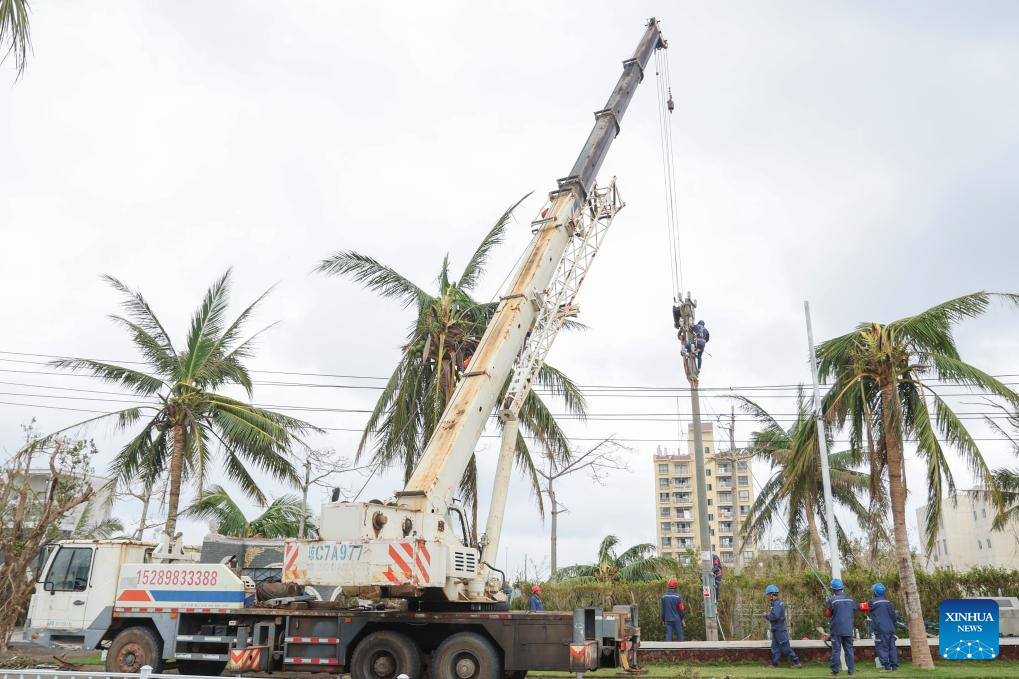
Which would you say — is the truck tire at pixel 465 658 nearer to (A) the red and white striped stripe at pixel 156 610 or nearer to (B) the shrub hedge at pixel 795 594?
(A) the red and white striped stripe at pixel 156 610

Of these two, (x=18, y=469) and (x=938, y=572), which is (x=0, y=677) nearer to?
(x=18, y=469)

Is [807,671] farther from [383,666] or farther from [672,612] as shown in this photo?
[383,666]

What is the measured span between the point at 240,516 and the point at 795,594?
1836 centimetres

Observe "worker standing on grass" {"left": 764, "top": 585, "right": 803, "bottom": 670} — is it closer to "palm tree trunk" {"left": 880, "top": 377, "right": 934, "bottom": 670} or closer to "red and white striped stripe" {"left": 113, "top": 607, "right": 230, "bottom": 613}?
"palm tree trunk" {"left": 880, "top": 377, "right": 934, "bottom": 670}

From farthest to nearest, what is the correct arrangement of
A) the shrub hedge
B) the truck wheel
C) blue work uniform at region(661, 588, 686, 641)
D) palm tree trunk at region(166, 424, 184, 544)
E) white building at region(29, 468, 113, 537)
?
white building at region(29, 468, 113, 537)
the shrub hedge
palm tree trunk at region(166, 424, 184, 544)
blue work uniform at region(661, 588, 686, 641)
the truck wheel

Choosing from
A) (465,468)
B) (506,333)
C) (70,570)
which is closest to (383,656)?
(465,468)

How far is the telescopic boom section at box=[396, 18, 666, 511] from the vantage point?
13.1 metres

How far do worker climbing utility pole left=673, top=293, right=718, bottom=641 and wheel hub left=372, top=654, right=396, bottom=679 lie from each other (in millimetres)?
7084

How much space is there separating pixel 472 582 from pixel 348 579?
2.40m

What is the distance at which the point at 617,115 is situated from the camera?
2031 centimetres

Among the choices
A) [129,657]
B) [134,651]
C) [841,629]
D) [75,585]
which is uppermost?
[75,585]

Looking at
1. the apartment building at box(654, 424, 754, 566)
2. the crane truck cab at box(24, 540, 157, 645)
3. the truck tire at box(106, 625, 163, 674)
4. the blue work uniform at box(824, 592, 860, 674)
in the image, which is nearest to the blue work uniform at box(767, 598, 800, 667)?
the blue work uniform at box(824, 592, 860, 674)

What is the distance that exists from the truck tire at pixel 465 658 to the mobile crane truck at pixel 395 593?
2 cm

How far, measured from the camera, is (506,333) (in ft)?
50.0
